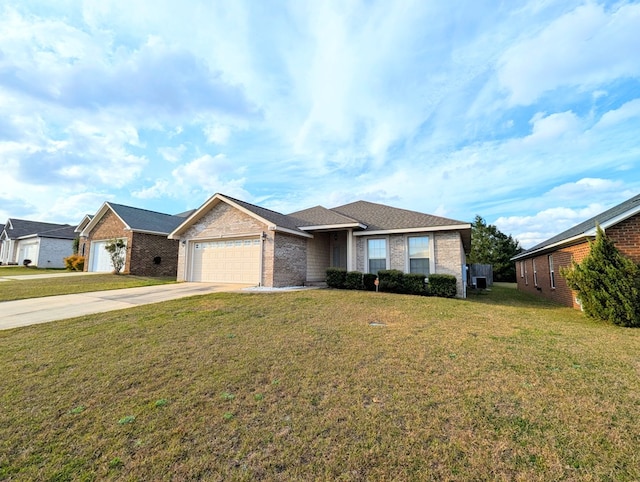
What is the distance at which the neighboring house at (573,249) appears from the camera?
8812 mm

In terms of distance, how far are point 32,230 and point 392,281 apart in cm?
4071

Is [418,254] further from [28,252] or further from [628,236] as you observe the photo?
[28,252]

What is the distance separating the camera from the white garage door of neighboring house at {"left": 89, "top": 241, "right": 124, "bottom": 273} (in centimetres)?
2219

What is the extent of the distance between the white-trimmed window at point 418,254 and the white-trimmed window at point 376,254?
1.22m

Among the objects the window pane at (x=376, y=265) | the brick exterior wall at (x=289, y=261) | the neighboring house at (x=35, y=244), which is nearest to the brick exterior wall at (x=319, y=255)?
the brick exterior wall at (x=289, y=261)

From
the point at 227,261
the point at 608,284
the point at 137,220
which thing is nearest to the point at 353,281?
the point at 227,261

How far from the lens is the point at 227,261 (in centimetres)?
1558

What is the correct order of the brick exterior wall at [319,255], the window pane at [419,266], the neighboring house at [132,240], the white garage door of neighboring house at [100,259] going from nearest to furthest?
the window pane at [419,266]
the brick exterior wall at [319,255]
the neighboring house at [132,240]
the white garage door of neighboring house at [100,259]

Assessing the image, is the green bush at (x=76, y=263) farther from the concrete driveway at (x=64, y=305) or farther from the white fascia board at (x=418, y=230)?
the white fascia board at (x=418, y=230)

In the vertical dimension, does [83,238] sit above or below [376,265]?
above

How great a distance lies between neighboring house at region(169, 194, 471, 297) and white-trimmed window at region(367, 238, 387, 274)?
2.0 inches

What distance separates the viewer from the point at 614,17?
321 inches

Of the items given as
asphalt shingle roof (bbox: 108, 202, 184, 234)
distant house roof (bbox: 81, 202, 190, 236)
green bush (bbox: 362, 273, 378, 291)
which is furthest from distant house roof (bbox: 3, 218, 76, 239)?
green bush (bbox: 362, 273, 378, 291)

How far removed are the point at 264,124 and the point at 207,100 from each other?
10.5ft
